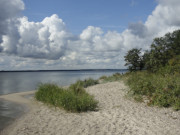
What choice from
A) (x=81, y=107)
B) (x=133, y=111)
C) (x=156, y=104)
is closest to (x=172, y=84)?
(x=156, y=104)

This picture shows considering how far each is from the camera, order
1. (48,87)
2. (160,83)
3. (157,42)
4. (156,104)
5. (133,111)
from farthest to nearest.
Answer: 1. (157,42)
2. (48,87)
3. (160,83)
4. (156,104)
5. (133,111)

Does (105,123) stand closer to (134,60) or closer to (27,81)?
(134,60)

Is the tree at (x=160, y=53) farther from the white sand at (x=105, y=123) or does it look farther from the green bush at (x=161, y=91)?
the white sand at (x=105, y=123)

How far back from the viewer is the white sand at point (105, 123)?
5997 mm

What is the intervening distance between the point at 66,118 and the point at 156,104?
4732 millimetres

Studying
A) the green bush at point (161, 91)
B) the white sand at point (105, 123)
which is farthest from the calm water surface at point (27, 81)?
the green bush at point (161, 91)

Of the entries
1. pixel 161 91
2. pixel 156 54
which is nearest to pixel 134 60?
pixel 156 54

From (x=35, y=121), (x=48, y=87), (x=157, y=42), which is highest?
(x=157, y=42)

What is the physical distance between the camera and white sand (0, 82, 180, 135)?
600 cm

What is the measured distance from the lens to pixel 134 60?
1280 inches

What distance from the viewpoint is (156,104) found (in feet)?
30.4

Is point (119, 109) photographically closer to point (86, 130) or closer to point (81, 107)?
point (81, 107)

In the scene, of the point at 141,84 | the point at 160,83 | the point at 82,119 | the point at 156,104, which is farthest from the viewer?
the point at 141,84

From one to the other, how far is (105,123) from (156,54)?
77.3 ft
